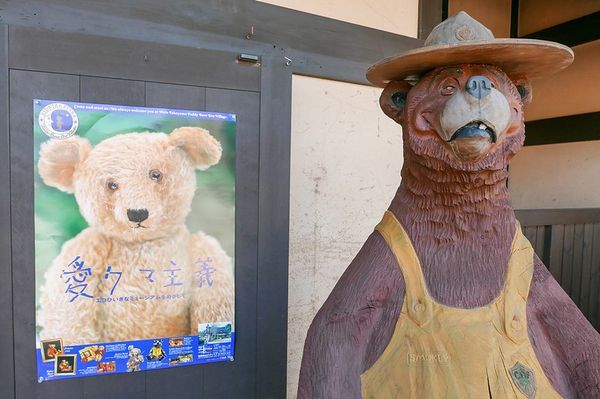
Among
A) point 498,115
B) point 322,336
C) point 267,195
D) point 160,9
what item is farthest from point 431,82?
point 160,9

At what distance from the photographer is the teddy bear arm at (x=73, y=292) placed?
6.28ft

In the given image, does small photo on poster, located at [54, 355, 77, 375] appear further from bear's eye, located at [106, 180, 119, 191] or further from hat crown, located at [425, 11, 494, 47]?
hat crown, located at [425, 11, 494, 47]

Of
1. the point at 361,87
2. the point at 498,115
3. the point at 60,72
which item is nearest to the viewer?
the point at 498,115

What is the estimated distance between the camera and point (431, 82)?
1188mm

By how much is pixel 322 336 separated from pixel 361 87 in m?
1.84

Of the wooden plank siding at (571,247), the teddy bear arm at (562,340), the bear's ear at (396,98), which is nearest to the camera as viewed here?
the teddy bear arm at (562,340)

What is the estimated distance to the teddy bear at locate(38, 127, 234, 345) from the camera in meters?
1.93

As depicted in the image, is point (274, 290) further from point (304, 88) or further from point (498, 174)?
point (498, 174)

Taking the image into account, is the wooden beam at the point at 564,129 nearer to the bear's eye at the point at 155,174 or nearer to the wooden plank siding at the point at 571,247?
the wooden plank siding at the point at 571,247

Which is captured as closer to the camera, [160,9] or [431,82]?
→ [431,82]

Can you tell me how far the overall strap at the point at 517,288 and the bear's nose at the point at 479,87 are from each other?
42cm

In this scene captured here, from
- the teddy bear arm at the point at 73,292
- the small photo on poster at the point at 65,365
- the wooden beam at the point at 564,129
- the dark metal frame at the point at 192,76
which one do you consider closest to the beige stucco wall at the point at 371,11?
the dark metal frame at the point at 192,76

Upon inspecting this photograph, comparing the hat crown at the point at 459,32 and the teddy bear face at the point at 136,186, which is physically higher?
the hat crown at the point at 459,32

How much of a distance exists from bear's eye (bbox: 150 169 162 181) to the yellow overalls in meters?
1.31
